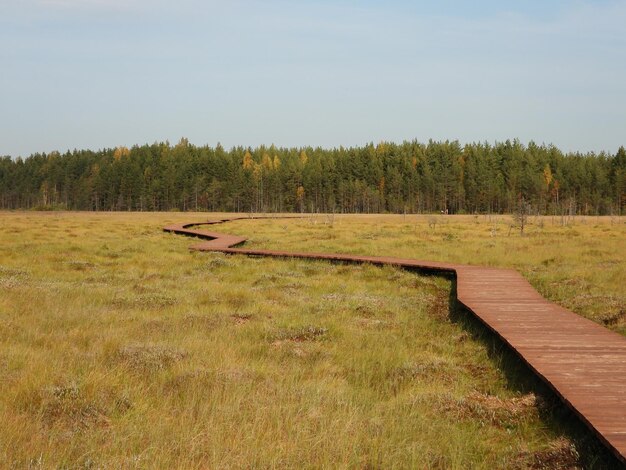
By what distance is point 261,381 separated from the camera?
5.93m

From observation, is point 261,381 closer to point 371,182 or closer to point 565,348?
point 565,348

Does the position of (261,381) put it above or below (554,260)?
below

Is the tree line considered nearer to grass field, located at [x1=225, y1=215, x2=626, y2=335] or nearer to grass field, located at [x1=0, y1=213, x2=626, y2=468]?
grass field, located at [x1=225, y1=215, x2=626, y2=335]

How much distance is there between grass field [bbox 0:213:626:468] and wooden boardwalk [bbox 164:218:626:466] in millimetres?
339

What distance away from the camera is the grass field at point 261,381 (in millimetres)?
4172

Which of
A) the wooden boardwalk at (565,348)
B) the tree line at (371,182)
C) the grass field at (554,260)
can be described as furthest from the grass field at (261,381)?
the tree line at (371,182)

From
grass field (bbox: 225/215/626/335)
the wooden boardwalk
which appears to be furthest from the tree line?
the wooden boardwalk

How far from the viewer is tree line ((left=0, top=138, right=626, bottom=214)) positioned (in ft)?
353

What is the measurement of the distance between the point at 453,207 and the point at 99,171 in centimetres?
8412

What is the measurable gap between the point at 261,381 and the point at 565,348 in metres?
3.82

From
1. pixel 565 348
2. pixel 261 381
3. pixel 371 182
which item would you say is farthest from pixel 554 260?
pixel 371 182

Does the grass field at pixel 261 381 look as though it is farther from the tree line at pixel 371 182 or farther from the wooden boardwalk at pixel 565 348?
the tree line at pixel 371 182

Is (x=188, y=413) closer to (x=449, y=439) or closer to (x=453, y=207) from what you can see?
(x=449, y=439)

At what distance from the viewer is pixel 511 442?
15.3 ft
